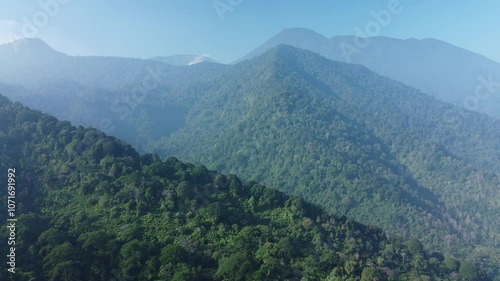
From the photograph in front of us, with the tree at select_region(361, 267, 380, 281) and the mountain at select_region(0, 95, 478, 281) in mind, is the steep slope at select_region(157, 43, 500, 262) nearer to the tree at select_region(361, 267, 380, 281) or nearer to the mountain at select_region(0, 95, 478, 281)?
the mountain at select_region(0, 95, 478, 281)

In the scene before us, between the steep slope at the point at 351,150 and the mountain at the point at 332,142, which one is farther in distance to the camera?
the steep slope at the point at 351,150

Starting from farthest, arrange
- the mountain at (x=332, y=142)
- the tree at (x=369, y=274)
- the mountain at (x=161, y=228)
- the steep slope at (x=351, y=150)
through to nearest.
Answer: the steep slope at (x=351, y=150)
the mountain at (x=332, y=142)
the tree at (x=369, y=274)
the mountain at (x=161, y=228)

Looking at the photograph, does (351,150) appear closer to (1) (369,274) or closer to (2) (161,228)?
(1) (369,274)

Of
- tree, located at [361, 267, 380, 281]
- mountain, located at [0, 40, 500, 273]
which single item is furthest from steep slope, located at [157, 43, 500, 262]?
tree, located at [361, 267, 380, 281]

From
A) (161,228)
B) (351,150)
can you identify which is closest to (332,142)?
(351,150)

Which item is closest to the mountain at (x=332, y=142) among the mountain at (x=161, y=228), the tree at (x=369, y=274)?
the mountain at (x=161, y=228)

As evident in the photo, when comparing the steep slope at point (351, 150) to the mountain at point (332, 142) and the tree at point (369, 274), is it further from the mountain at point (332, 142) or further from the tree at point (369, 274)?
the tree at point (369, 274)
